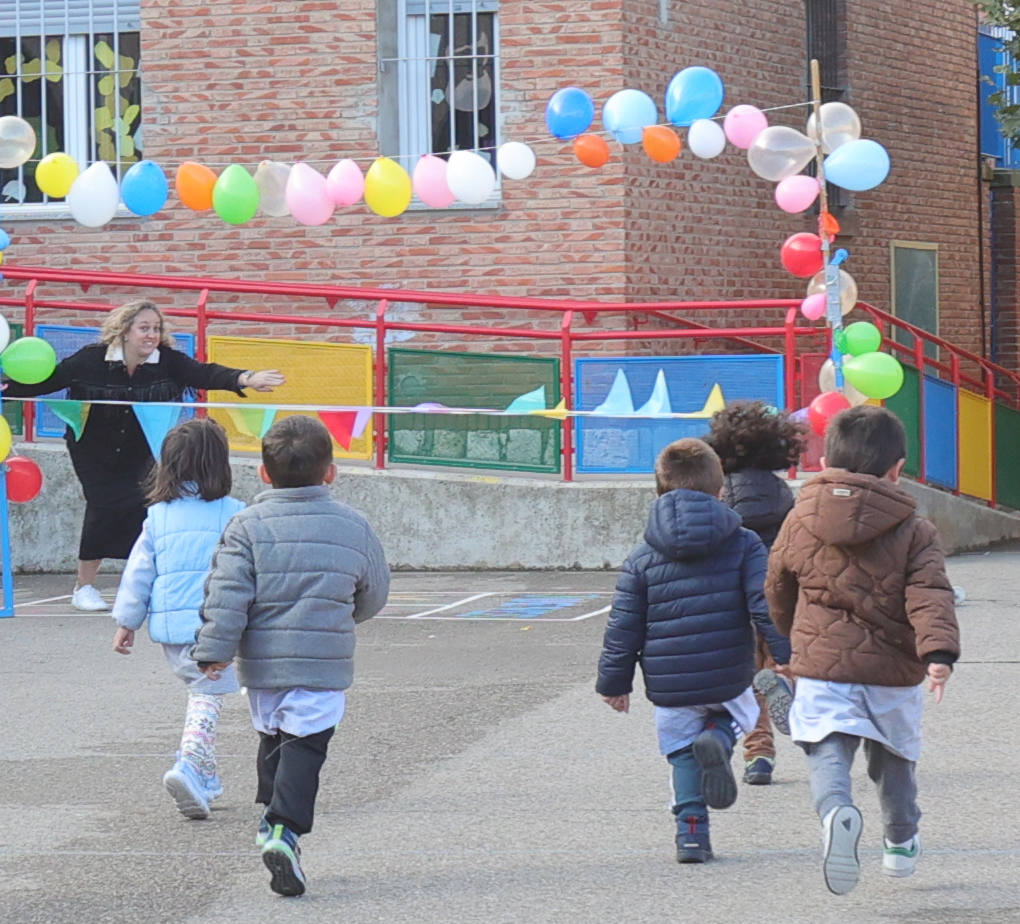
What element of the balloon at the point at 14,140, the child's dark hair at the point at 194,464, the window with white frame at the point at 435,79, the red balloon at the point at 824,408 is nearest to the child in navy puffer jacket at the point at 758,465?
the child's dark hair at the point at 194,464

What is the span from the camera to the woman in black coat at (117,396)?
11352 mm

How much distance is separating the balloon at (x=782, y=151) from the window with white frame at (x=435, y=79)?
4.51 m

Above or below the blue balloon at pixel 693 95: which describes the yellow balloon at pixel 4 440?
below

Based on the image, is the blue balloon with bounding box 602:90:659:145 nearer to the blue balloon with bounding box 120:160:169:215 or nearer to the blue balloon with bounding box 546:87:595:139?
the blue balloon with bounding box 546:87:595:139

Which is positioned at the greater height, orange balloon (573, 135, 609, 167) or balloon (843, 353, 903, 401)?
orange balloon (573, 135, 609, 167)

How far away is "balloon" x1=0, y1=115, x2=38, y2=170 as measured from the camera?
11.3 m

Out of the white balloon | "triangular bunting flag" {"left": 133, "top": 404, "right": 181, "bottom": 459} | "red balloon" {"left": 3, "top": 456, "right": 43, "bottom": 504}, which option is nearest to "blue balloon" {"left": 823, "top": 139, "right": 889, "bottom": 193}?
the white balloon

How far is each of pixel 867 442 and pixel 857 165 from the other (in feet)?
20.7

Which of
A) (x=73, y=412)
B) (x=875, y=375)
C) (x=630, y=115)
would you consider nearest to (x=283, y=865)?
(x=875, y=375)

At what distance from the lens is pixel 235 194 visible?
38.3ft

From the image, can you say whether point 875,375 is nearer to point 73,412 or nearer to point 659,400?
point 659,400

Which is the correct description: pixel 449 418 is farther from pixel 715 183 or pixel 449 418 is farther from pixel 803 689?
pixel 803 689

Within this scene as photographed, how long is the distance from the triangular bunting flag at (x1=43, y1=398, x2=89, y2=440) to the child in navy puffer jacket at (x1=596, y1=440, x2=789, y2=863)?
6.57 metres

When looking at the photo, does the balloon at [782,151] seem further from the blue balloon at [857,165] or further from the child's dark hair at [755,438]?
the child's dark hair at [755,438]
